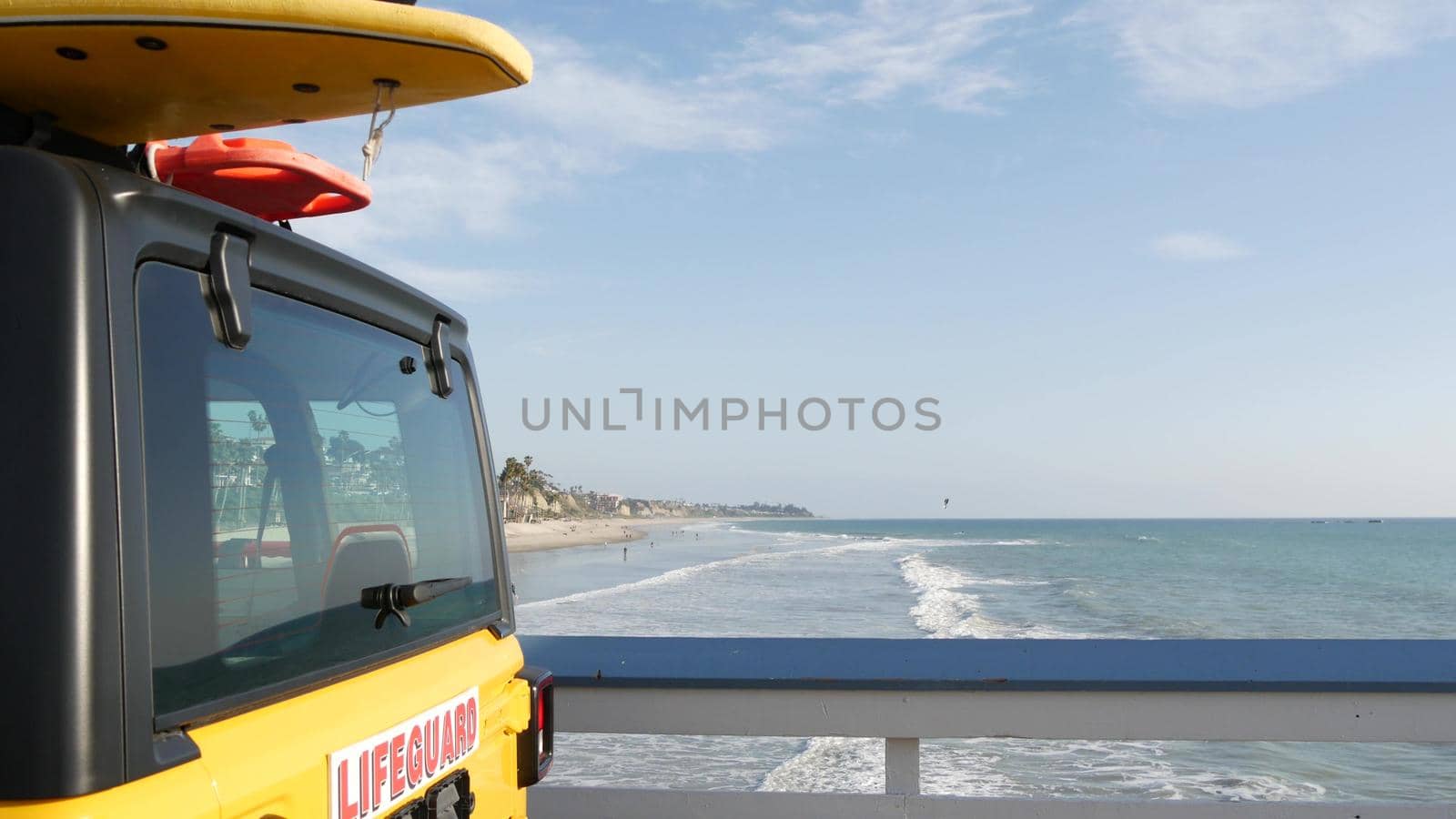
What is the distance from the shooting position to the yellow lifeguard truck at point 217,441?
1.20 meters

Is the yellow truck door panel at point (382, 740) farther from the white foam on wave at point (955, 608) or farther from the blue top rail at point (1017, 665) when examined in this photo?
the white foam on wave at point (955, 608)

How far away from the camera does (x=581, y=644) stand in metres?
3.44

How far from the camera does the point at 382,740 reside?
1715mm

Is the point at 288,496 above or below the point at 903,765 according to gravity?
above

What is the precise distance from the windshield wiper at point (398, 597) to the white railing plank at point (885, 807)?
4.65 ft

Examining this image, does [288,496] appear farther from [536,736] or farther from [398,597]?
[536,736]

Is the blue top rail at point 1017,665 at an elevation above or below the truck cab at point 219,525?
below

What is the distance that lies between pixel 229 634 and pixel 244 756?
5.9 inches

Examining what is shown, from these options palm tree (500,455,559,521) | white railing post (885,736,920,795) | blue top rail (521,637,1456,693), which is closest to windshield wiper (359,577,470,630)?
blue top rail (521,637,1456,693)

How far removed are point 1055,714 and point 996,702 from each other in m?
0.16

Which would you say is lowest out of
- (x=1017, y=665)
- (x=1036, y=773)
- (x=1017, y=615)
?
(x=1017, y=615)

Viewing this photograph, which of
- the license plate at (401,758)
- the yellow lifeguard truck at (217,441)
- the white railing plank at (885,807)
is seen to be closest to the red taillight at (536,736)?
the yellow lifeguard truck at (217,441)

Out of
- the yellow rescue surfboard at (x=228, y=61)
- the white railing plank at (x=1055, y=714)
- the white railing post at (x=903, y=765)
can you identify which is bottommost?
the white railing post at (x=903, y=765)

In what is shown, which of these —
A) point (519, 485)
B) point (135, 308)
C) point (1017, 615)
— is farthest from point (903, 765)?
point (519, 485)
